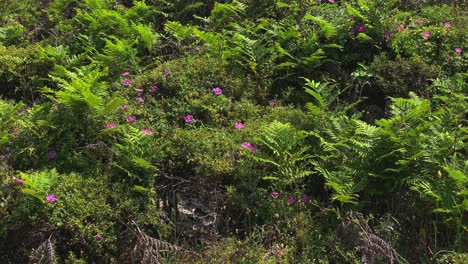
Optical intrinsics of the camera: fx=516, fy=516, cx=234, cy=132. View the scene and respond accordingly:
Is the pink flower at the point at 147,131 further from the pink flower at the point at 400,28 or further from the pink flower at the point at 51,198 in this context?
the pink flower at the point at 400,28

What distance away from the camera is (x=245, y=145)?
5.27 meters

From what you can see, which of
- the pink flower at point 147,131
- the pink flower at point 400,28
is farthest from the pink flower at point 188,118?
the pink flower at point 400,28

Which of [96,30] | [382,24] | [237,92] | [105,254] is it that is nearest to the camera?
[105,254]

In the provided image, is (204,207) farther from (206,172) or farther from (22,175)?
(22,175)

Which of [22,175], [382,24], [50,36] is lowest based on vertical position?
[50,36]

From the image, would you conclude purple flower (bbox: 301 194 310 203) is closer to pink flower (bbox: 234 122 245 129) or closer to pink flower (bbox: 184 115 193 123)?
pink flower (bbox: 234 122 245 129)

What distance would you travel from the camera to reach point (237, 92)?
627 centimetres

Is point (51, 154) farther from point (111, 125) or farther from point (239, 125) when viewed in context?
point (239, 125)

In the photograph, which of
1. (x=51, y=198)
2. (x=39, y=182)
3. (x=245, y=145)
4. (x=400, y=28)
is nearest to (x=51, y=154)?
(x=39, y=182)

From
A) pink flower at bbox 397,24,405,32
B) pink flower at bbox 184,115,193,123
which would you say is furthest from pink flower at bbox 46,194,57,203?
pink flower at bbox 397,24,405,32

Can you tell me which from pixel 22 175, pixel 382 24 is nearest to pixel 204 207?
pixel 22 175

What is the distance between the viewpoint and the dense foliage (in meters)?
4.54

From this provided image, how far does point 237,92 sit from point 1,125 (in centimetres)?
266

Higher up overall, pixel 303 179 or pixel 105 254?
pixel 303 179
